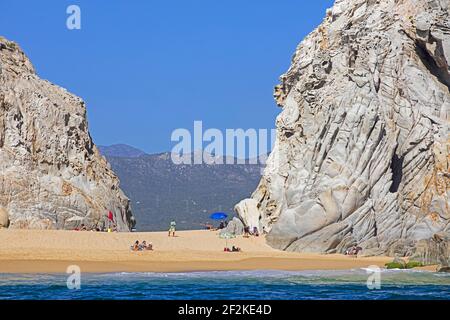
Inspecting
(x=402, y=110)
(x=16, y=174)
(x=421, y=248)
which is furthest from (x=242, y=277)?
(x=16, y=174)

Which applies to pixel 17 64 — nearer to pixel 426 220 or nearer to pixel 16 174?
pixel 16 174

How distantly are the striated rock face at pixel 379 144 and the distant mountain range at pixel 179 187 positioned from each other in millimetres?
60499

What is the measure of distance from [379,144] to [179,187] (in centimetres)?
10815

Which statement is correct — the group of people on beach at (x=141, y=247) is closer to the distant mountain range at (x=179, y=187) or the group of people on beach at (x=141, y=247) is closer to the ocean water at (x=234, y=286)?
the ocean water at (x=234, y=286)

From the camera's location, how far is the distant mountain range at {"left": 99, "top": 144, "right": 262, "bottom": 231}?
395ft

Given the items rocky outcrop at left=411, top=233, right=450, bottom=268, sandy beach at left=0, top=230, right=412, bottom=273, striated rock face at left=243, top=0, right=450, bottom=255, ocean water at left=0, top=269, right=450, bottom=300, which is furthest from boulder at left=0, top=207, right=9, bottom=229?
rocky outcrop at left=411, top=233, right=450, bottom=268

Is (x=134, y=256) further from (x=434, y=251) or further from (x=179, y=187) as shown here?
(x=179, y=187)

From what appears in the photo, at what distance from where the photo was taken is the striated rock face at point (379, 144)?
129 feet

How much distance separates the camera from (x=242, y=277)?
28.5 m

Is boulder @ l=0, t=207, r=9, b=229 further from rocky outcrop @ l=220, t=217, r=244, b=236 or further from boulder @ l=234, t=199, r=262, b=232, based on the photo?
boulder @ l=234, t=199, r=262, b=232

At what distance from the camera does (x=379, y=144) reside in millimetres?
41406

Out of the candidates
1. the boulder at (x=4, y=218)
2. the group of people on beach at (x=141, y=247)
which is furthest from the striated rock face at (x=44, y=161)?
the group of people on beach at (x=141, y=247)

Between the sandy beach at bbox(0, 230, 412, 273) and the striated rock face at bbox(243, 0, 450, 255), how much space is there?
2232 millimetres

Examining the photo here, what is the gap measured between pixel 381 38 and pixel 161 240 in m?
16.4
